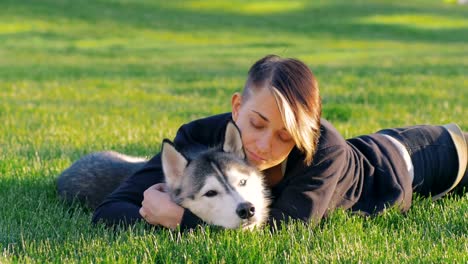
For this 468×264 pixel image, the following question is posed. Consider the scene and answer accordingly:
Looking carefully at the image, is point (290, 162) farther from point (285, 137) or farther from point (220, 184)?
point (220, 184)

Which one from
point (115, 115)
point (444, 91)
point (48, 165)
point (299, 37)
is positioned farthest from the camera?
point (299, 37)

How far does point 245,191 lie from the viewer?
4.89 meters

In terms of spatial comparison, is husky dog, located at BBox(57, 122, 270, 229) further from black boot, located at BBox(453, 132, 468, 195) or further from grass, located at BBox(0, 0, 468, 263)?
black boot, located at BBox(453, 132, 468, 195)

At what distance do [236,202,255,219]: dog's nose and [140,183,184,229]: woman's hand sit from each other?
0.47 metres

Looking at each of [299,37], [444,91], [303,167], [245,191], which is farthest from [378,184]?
[299,37]

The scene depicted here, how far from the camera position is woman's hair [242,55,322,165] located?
494 cm

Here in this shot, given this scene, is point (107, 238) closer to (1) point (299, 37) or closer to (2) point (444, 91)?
(2) point (444, 91)

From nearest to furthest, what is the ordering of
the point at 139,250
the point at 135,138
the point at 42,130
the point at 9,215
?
the point at 139,250
the point at 9,215
the point at 135,138
the point at 42,130

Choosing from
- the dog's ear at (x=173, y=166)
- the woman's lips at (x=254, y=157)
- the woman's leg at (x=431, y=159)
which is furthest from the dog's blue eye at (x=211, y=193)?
the woman's leg at (x=431, y=159)

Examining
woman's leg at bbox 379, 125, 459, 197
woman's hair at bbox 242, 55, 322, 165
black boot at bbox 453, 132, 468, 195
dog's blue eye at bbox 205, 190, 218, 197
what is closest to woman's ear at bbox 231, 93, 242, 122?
woman's hair at bbox 242, 55, 322, 165

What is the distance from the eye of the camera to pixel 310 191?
509cm

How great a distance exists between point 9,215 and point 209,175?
1.82 m

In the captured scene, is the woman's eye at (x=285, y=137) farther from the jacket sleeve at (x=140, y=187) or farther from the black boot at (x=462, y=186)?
the black boot at (x=462, y=186)

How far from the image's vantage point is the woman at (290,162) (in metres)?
5.03
